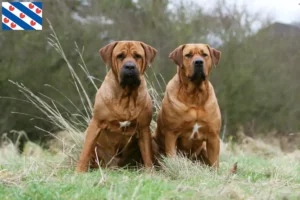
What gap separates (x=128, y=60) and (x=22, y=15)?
6843 millimetres

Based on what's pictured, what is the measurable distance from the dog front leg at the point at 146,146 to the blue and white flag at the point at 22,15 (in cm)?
680

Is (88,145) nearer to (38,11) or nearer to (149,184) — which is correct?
(149,184)

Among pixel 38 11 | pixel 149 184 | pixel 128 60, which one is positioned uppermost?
pixel 38 11

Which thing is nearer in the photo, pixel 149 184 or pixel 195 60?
pixel 149 184

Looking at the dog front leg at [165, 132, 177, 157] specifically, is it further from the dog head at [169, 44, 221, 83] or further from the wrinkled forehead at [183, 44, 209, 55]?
the wrinkled forehead at [183, 44, 209, 55]

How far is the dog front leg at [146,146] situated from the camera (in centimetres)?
565

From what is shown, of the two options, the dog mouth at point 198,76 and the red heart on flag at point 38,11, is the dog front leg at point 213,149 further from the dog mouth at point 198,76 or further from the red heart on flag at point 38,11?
the red heart on flag at point 38,11

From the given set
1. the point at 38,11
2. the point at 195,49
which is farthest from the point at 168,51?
the point at 195,49

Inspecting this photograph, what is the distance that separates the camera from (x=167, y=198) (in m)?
3.70

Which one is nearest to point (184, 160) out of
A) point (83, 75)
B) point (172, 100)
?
point (172, 100)

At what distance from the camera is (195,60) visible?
18.0 feet

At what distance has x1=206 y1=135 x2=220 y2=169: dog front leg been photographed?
18.7 ft

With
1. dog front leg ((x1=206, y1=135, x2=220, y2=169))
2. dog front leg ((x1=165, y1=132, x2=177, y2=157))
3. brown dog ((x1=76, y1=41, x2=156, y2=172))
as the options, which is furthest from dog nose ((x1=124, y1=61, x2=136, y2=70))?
dog front leg ((x1=206, y1=135, x2=220, y2=169))

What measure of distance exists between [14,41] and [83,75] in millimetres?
2063
